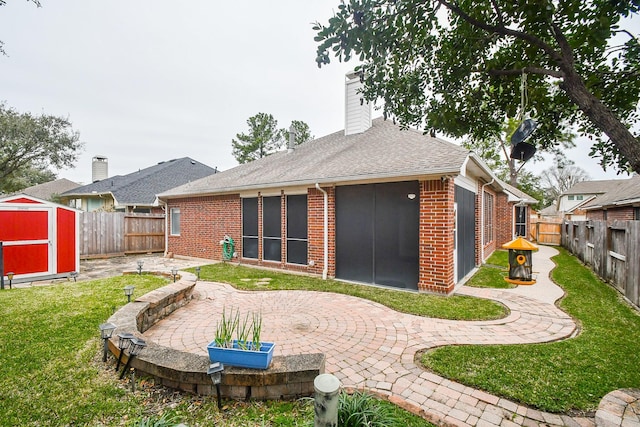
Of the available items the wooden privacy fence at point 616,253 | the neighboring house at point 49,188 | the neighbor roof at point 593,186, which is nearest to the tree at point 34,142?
the neighboring house at point 49,188

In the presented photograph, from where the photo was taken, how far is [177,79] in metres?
11.7

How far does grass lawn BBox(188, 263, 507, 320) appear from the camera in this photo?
Result: 16.2ft

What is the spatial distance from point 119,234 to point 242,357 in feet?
41.3

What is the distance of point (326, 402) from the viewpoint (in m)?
1.58

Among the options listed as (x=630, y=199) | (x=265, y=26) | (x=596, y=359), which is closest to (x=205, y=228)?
(x=265, y=26)

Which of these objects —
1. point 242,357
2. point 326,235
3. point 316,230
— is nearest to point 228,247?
point 316,230

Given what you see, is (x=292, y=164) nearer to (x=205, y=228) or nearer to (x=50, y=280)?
(x=205, y=228)

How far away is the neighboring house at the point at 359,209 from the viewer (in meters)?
6.07

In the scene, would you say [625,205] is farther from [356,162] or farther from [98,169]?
[98,169]

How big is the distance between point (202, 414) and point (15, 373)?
2.07m

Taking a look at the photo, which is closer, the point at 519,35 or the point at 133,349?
the point at 519,35

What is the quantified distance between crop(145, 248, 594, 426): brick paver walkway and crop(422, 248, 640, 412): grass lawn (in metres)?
0.17

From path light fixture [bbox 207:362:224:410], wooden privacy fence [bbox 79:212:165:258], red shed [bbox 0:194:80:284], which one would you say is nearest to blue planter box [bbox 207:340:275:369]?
path light fixture [bbox 207:362:224:410]

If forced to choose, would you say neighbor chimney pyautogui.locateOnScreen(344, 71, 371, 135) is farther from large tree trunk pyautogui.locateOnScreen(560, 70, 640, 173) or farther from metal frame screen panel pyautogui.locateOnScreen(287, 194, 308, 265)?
large tree trunk pyautogui.locateOnScreen(560, 70, 640, 173)
